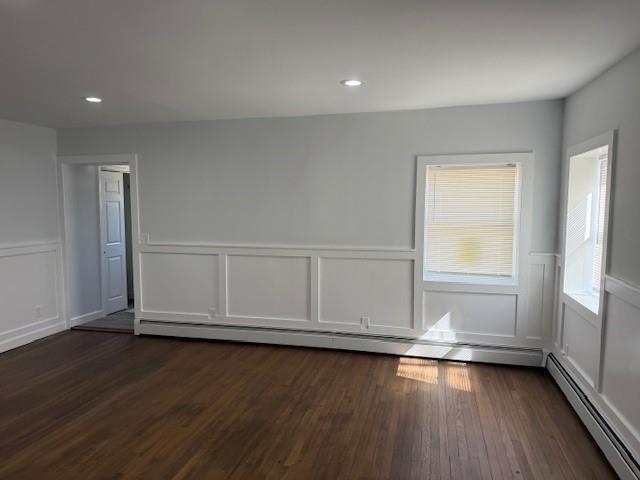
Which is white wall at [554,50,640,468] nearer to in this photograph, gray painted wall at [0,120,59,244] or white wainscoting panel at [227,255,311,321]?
white wainscoting panel at [227,255,311,321]

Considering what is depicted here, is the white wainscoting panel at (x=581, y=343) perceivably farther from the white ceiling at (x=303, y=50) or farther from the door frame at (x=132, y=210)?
the door frame at (x=132, y=210)

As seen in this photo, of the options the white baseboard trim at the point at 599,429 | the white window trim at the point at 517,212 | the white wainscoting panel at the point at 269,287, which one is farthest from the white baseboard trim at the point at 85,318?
the white baseboard trim at the point at 599,429

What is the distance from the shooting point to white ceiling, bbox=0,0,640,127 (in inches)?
75.4

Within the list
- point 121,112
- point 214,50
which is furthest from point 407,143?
point 121,112

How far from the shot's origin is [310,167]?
4.30 metres

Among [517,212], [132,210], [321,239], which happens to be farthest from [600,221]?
[132,210]

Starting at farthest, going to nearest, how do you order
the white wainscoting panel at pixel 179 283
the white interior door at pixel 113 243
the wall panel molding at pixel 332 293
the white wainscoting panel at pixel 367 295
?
the white interior door at pixel 113 243 < the white wainscoting panel at pixel 179 283 < the white wainscoting panel at pixel 367 295 < the wall panel molding at pixel 332 293

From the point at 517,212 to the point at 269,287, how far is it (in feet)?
8.28

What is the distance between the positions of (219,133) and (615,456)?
4.16m

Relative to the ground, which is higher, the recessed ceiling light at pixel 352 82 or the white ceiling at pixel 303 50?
the recessed ceiling light at pixel 352 82

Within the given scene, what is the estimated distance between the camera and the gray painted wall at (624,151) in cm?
235

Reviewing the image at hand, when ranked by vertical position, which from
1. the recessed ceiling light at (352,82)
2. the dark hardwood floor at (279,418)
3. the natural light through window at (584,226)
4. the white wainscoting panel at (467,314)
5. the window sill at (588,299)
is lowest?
the dark hardwood floor at (279,418)

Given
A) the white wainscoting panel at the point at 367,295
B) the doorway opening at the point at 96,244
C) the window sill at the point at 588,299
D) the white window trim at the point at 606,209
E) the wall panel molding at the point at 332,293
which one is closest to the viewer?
the white window trim at the point at 606,209

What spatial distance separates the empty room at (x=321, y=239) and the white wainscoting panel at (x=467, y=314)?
2 centimetres
